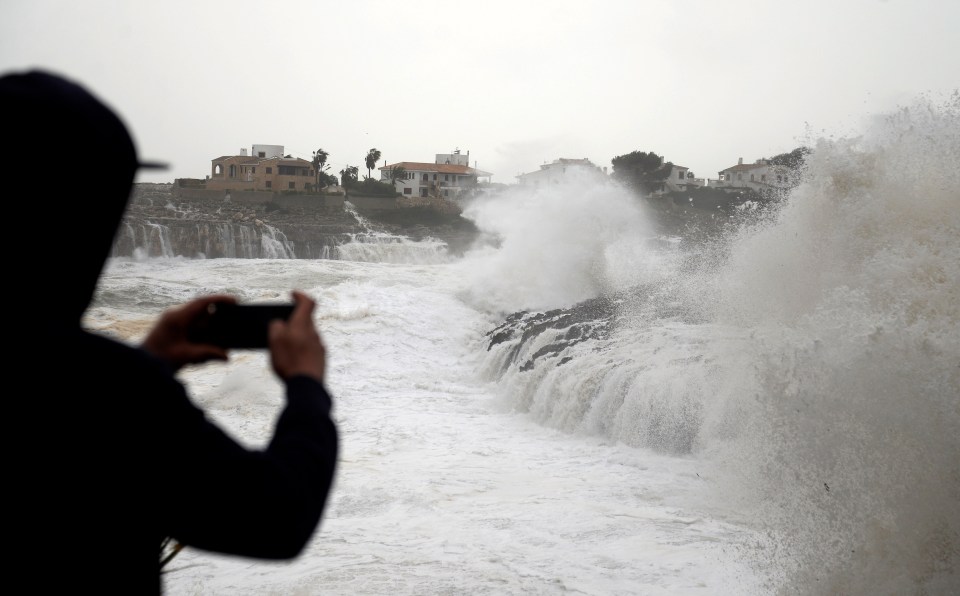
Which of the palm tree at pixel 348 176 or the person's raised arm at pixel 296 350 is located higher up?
the palm tree at pixel 348 176

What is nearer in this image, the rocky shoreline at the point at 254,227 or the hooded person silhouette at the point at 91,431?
the hooded person silhouette at the point at 91,431

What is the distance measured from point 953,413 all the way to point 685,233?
49.0 metres

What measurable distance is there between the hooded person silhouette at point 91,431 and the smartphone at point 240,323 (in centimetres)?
25

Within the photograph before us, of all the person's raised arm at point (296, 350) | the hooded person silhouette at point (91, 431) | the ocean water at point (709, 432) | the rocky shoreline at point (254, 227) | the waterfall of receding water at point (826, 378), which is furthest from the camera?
the rocky shoreline at point (254, 227)

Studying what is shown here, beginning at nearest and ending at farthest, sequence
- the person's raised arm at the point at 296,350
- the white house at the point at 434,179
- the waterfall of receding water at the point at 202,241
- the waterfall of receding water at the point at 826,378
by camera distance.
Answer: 1. the person's raised arm at the point at 296,350
2. the waterfall of receding water at the point at 826,378
3. the waterfall of receding water at the point at 202,241
4. the white house at the point at 434,179

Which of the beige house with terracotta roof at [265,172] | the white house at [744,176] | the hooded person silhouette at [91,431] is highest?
the white house at [744,176]

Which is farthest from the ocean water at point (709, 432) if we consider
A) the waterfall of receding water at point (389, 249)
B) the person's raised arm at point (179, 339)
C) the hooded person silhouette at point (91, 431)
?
the waterfall of receding water at point (389, 249)

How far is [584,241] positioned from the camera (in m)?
25.7

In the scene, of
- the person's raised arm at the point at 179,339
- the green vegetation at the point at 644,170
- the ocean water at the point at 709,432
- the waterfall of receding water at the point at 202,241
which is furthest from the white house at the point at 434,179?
the person's raised arm at the point at 179,339

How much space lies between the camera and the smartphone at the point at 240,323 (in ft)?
4.93

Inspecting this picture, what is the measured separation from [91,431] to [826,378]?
640 centimetres

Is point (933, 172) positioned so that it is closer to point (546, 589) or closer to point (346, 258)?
point (546, 589)

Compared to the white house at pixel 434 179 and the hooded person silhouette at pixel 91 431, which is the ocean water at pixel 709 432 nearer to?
the hooded person silhouette at pixel 91 431

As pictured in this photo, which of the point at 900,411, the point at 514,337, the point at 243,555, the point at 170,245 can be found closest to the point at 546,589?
the point at 900,411
